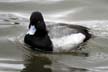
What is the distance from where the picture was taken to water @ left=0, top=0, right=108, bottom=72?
344 inches

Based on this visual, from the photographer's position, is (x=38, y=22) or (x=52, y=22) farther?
(x=52, y=22)

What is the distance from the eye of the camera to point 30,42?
9758mm

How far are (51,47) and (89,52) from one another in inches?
34.3

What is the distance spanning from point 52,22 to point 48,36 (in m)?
1.44

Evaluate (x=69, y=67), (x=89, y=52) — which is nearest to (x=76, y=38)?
(x=89, y=52)

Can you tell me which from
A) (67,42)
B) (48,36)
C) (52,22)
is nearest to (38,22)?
(48,36)

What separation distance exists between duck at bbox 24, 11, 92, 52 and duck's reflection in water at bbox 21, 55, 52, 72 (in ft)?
1.35

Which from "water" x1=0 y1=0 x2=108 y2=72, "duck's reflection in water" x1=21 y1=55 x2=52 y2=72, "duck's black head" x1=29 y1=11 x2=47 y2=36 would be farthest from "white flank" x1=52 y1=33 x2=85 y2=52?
"duck's reflection in water" x1=21 y1=55 x2=52 y2=72

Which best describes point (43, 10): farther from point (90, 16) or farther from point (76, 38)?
point (76, 38)

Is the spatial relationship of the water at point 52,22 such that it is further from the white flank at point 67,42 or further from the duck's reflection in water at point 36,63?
the white flank at point 67,42

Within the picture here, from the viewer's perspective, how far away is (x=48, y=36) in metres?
9.75

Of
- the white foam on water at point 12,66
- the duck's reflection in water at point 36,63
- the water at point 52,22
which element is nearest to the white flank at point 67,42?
the water at point 52,22

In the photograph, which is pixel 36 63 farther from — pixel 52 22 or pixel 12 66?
pixel 52 22

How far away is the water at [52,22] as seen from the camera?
28.6 ft
